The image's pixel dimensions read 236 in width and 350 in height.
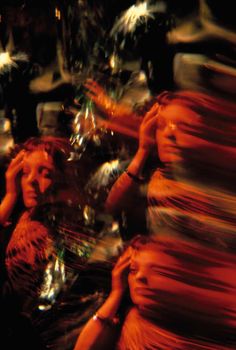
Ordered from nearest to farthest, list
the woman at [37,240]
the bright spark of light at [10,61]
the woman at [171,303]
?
the woman at [171,303] → the woman at [37,240] → the bright spark of light at [10,61]

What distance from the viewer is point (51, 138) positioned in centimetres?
128

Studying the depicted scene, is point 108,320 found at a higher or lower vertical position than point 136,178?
lower

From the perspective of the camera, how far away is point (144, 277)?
896 millimetres

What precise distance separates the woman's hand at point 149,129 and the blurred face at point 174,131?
18 mm

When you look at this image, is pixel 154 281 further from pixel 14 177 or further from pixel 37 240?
pixel 14 177

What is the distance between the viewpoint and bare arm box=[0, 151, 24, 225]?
1338 millimetres

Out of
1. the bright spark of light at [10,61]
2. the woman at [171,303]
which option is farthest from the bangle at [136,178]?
the bright spark of light at [10,61]

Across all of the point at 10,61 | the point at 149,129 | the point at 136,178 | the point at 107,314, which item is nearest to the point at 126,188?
the point at 136,178

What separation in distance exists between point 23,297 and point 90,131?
1.61 ft

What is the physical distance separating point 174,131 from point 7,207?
657 millimetres

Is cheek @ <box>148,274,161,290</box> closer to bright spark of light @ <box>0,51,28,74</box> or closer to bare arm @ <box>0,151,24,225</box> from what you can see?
bare arm @ <box>0,151,24,225</box>

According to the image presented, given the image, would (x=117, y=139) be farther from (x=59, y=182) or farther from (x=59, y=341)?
(x=59, y=341)

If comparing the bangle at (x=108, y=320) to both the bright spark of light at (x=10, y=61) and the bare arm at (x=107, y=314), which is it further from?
the bright spark of light at (x=10, y=61)

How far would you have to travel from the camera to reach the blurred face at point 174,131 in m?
0.85
